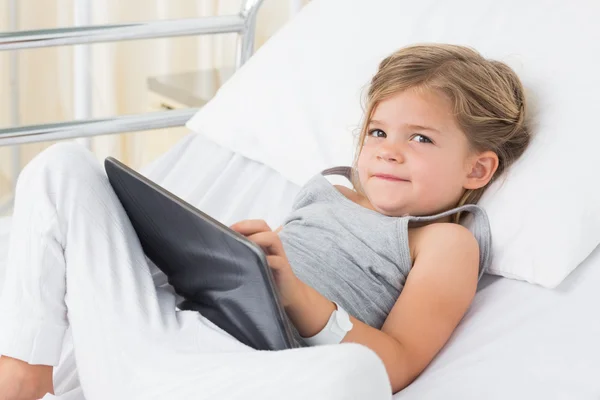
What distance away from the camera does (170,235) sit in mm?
972

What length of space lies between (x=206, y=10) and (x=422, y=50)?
1318mm

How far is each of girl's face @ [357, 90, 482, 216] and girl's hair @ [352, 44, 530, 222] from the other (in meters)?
0.01

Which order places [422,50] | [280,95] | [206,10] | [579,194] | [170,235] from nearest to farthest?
[170,235]
[579,194]
[422,50]
[280,95]
[206,10]

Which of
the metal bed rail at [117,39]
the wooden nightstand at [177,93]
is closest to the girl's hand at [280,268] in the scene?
the metal bed rail at [117,39]

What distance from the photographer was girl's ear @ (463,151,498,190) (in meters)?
1.17

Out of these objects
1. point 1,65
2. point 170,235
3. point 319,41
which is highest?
point 319,41

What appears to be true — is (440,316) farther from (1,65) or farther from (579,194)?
(1,65)

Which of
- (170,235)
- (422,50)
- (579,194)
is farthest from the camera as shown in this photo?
(422,50)

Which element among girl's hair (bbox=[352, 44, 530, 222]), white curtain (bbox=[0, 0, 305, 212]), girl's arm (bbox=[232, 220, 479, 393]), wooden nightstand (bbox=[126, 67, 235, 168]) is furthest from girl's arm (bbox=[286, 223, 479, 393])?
white curtain (bbox=[0, 0, 305, 212])

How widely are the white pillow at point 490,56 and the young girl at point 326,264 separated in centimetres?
4

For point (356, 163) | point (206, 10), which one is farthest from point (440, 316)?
point (206, 10)

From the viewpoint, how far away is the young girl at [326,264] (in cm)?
88

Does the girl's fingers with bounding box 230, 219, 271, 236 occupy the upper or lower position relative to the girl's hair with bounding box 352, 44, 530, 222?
lower

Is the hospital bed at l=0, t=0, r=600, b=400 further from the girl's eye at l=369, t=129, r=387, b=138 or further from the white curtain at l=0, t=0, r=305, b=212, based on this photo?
the white curtain at l=0, t=0, r=305, b=212
